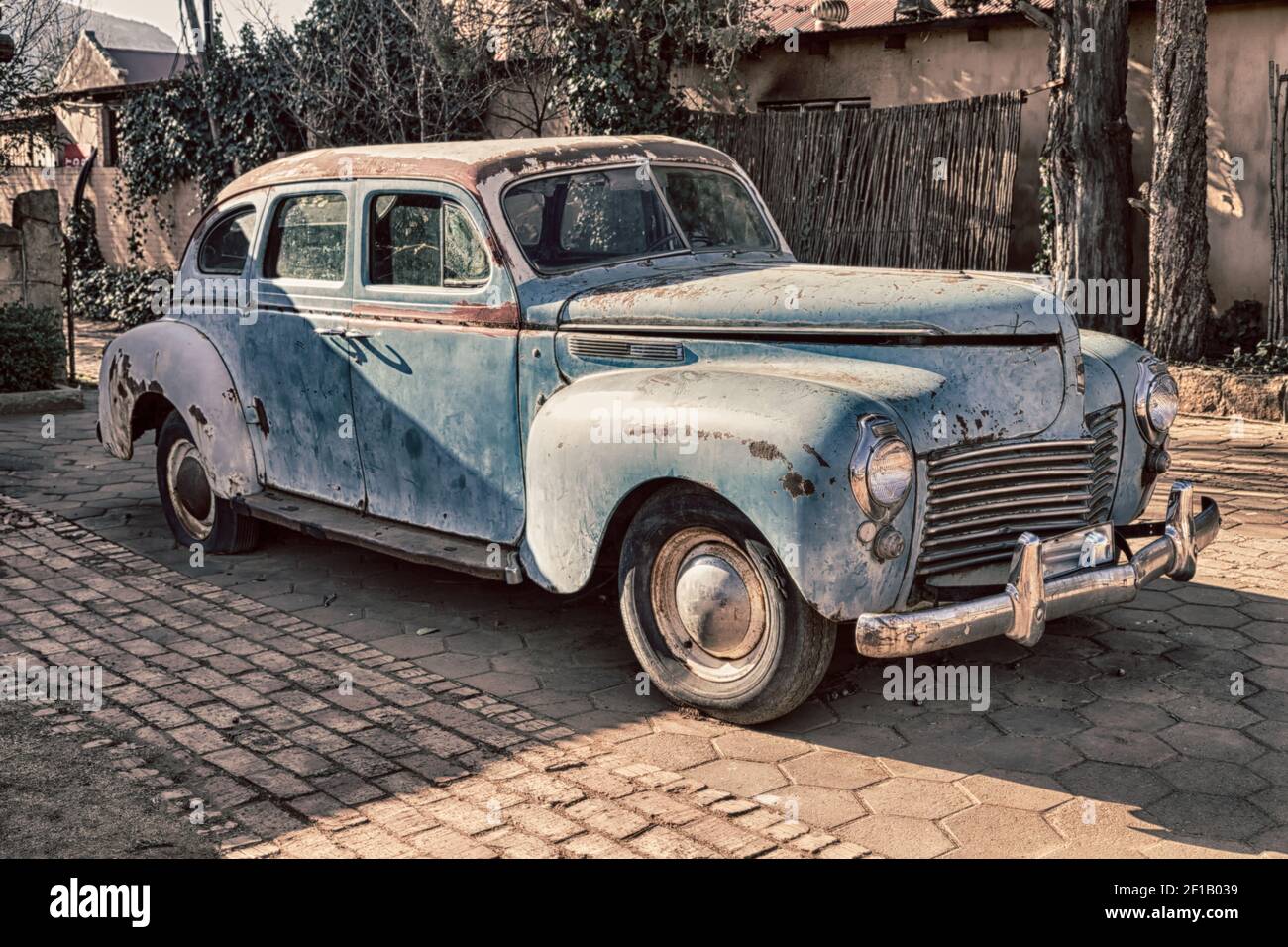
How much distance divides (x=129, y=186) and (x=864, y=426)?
52.9 ft

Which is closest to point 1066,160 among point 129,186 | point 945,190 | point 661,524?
point 945,190

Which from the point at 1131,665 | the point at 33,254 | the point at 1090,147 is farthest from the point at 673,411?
the point at 33,254

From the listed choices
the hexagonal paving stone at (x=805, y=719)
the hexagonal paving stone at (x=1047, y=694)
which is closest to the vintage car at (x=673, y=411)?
the hexagonal paving stone at (x=805, y=719)

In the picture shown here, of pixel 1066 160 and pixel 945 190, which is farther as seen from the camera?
pixel 945 190

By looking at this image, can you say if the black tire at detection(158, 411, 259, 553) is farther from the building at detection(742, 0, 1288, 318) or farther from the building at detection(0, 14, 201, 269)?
the building at detection(0, 14, 201, 269)

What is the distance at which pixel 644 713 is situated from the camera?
4551 millimetres

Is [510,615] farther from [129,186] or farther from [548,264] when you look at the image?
[129,186]

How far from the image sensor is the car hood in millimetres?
4383

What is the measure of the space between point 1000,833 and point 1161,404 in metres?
2.08

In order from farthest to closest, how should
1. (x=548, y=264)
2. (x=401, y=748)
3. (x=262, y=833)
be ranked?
(x=548, y=264) → (x=401, y=748) → (x=262, y=833)

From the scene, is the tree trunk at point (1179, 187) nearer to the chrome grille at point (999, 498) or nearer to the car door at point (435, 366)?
the chrome grille at point (999, 498)

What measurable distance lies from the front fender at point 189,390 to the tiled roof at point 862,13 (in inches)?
309

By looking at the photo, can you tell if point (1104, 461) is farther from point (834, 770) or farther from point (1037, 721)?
point (834, 770)

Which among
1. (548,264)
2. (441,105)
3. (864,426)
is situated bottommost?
(864,426)
